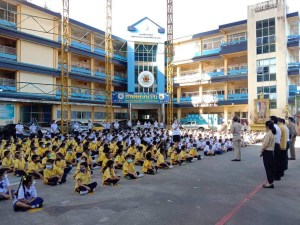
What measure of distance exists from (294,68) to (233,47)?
7085 millimetres

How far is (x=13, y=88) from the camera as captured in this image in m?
24.2

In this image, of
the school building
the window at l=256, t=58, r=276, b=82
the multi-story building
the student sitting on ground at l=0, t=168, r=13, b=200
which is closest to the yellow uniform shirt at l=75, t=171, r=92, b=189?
the student sitting on ground at l=0, t=168, r=13, b=200

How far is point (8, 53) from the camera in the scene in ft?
80.6

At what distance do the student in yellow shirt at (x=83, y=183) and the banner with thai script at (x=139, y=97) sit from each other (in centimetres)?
2595

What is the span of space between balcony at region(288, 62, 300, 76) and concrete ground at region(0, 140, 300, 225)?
24.9 m

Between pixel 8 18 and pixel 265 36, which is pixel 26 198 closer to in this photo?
pixel 8 18

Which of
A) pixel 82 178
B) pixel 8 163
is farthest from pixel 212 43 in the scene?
pixel 82 178

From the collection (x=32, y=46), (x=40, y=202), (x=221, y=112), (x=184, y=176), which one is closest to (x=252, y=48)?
(x=221, y=112)

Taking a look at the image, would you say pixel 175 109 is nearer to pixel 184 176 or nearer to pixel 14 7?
pixel 14 7

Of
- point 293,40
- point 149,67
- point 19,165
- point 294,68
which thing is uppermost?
point 293,40

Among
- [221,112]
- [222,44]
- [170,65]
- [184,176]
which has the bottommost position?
[184,176]

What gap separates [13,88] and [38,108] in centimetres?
320

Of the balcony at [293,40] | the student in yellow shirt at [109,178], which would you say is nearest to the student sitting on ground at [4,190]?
the student in yellow shirt at [109,178]

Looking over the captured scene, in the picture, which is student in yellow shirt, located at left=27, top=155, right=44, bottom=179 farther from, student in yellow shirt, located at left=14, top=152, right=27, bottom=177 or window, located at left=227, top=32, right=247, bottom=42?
window, located at left=227, top=32, right=247, bottom=42
